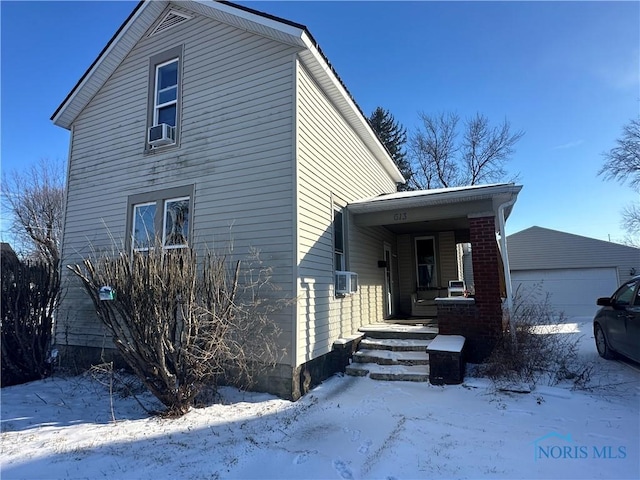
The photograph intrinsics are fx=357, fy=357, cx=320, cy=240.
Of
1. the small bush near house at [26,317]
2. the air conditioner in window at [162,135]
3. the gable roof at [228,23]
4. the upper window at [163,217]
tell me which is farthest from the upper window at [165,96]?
the small bush near house at [26,317]

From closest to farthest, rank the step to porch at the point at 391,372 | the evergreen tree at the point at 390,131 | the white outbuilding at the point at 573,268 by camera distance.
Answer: the step to porch at the point at 391,372
the white outbuilding at the point at 573,268
the evergreen tree at the point at 390,131

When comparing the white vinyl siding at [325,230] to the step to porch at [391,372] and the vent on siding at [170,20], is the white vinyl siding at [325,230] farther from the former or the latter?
the vent on siding at [170,20]

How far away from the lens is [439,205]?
7.78 meters

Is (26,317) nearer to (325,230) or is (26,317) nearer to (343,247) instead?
(325,230)

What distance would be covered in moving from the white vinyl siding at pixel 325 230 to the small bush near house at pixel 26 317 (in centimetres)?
561

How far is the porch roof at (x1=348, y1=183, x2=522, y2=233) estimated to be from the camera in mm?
7113

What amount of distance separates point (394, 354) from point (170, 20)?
8.91 m

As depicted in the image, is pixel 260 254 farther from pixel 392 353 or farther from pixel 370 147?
pixel 370 147

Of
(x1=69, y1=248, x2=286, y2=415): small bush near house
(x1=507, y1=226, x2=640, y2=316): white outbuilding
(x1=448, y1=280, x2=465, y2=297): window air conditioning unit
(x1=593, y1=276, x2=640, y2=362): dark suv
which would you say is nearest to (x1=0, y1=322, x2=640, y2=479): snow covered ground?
(x1=69, y1=248, x2=286, y2=415): small bush near house

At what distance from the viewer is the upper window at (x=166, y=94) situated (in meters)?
8.11

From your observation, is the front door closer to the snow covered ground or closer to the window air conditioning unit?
the window air conditioning unit

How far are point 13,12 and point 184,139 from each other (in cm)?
417

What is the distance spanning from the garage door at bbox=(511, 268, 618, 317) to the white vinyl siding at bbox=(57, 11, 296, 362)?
17.1m

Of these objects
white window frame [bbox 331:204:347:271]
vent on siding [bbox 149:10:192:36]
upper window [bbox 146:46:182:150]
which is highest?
vent on siding [bbox 149:10:192:36]
